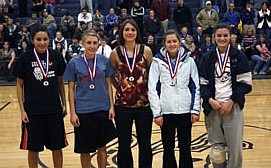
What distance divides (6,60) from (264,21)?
7.89 metres

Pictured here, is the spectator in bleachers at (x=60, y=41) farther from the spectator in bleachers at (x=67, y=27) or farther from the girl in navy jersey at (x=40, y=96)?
the girl in navy jersey at (x=40, y=96)

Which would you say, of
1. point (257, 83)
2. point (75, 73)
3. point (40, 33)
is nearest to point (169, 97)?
point (75, 73)

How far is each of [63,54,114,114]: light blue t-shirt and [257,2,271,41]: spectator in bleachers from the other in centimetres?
1156

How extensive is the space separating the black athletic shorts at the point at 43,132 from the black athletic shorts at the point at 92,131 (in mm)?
178

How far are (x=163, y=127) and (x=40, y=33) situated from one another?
1.49 meters

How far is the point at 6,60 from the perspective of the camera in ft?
46.6

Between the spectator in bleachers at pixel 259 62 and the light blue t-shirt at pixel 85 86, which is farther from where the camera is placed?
the spectator in bleachers at pixel 259 62

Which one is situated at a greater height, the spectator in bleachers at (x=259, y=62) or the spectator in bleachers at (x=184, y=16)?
the spectator in bleachers at (x=184, y=16)

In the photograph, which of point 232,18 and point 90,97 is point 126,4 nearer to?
point 232,18

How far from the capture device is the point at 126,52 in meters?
4.87

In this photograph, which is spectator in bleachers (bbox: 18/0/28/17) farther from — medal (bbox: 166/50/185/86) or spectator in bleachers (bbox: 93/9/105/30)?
medal (bbox: 166/50/185/86)

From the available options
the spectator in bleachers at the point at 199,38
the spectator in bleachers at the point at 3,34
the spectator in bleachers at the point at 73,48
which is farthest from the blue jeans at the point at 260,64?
the spectator in bleachers at the point at 3,34

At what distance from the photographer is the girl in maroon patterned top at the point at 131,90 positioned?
15.8 feet

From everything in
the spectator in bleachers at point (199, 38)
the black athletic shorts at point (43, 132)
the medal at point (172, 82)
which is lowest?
the black athletic shorts at point (43, 132)
